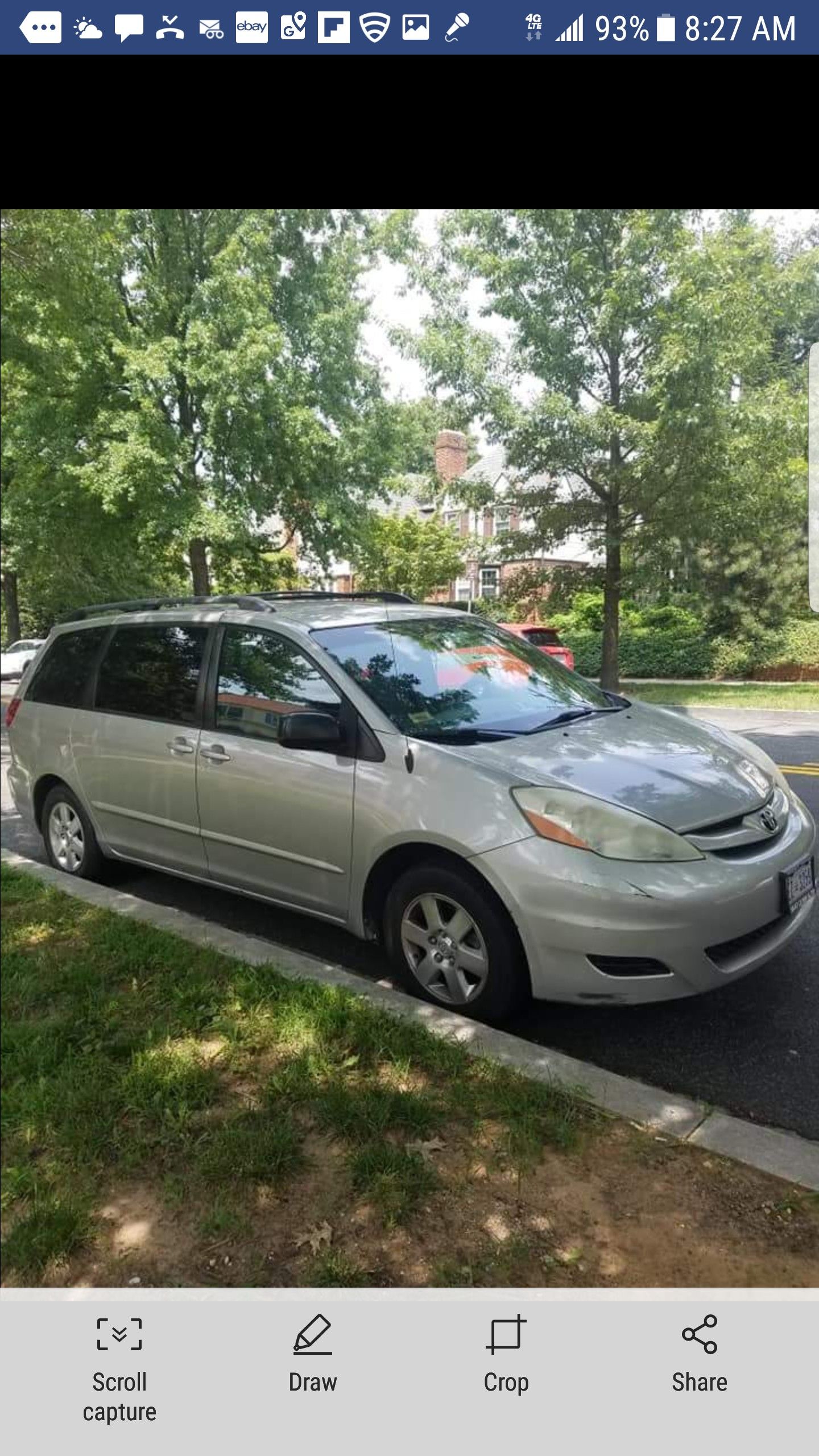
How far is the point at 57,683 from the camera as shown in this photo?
460 cm

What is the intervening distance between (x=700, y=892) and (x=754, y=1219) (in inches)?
37.1

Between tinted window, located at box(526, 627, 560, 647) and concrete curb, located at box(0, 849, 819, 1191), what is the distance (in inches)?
89.7

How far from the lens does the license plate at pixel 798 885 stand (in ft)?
8.93

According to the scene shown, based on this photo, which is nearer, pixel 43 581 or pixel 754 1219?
pixel 754 1219

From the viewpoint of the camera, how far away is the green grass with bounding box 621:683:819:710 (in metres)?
5.01

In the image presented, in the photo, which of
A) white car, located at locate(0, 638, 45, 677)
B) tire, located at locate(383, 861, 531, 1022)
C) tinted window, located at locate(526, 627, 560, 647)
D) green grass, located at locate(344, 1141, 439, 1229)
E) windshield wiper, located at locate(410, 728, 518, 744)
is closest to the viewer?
green grass, located at locate(344, 1141, 439, 1229)

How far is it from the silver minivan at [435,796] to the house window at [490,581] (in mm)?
1041

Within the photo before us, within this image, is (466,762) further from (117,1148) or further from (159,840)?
(159,840)

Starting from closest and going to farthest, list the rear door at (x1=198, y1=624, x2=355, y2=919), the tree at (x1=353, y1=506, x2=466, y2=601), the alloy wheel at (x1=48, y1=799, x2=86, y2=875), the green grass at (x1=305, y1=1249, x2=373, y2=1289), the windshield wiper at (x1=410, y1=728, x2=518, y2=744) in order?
the green grass at (x1=305, y1=1249, x2=373, y2=1289), the windshield wiper at (x1=410, y1=728, x2=518, y2=744), the rear door at (x1=198, y1=624, x2=355, y2=919), the alloy wheel at (x1=48, y1=799, x2=86, y2=875), the tree at (x1=353, y1=506, x2=466, y2=601)
